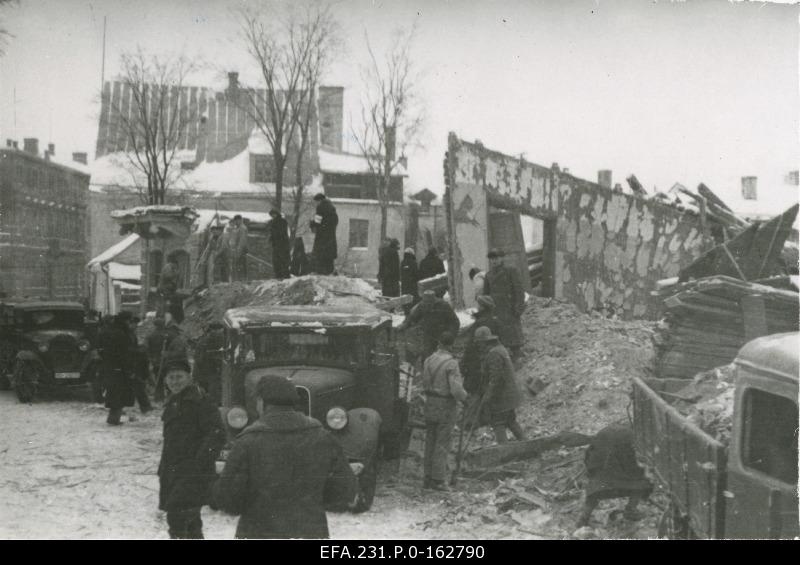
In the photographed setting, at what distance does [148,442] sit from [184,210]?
9.06m

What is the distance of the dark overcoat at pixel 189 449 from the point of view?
534cm

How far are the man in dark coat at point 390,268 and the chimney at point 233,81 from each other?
422 centimetres

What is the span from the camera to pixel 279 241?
17.2m

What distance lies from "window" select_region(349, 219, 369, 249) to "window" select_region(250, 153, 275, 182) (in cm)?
703

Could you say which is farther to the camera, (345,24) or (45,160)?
(45,160)

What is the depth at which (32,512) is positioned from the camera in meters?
7.34

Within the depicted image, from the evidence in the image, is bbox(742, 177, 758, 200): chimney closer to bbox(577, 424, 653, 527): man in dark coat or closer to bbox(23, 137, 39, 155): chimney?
bbox(577, 424, 653, 527): man in dark coat

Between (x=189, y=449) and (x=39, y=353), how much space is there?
9.66m

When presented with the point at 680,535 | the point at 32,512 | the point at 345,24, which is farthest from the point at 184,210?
the point at 680,535

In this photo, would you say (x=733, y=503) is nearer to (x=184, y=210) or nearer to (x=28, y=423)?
(x=28, y=423)

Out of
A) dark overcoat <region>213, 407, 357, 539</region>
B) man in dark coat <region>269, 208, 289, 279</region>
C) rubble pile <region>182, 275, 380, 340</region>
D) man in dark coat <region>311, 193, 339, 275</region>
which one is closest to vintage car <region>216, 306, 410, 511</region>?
dark overcoat <region>213, 407, 357, 539</region>

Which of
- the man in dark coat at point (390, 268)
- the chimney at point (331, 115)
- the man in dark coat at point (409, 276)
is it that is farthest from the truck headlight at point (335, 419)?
the man in dark coat at point (390, 268)

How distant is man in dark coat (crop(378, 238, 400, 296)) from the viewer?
54.1ft
